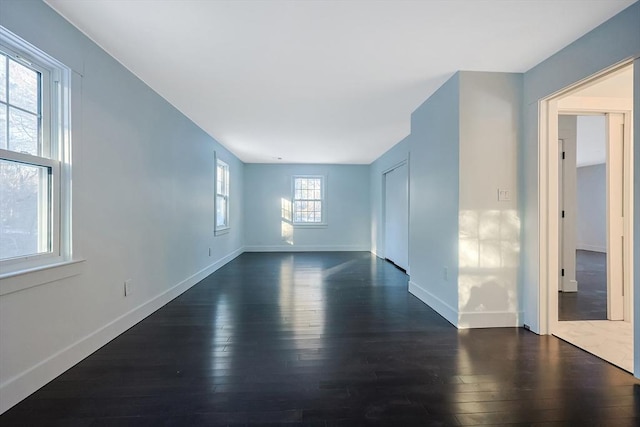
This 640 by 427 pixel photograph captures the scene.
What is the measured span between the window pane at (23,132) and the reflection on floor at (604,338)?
402 centimetres

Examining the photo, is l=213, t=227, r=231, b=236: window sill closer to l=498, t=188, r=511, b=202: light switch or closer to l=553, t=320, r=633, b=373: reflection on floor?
l=498, t=188, r=511, b=202: light switch

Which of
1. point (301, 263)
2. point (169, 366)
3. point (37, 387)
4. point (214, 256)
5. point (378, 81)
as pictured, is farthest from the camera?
point (301, 263)

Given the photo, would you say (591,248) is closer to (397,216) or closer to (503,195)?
(397,216)

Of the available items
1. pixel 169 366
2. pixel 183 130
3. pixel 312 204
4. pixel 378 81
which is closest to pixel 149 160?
pixel 183 130

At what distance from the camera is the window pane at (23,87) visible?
1.70 meters

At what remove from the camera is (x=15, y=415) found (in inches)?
60.1

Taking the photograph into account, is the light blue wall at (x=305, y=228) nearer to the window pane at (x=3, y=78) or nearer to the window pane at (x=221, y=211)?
the window pane at (x=221, y=211)

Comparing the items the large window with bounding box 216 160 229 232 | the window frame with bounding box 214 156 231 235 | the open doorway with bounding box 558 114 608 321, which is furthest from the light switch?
the large window with bounding box 216 160 229 232

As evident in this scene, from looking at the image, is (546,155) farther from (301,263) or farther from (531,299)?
(301,263)

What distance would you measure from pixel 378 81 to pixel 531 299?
2.44 meters

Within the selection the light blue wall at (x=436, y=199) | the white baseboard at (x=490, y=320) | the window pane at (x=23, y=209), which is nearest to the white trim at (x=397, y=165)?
the light blue wall at (x=436, y=199)

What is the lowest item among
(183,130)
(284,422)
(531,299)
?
(284,422)

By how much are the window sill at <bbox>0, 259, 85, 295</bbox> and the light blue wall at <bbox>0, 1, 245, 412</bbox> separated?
0.6 inches

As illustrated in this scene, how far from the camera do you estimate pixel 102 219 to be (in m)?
2.32
